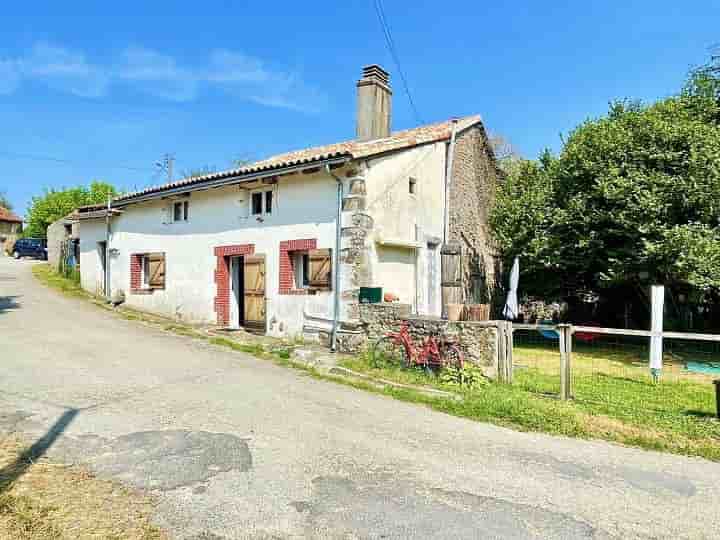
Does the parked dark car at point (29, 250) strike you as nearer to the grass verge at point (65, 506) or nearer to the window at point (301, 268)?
the window at point (301, 268)

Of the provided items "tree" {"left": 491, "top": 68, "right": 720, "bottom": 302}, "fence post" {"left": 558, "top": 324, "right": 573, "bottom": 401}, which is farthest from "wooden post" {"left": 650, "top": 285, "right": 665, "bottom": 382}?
"tree" {"left": 491, "top": 68, "right": 720, "bottom": 302}

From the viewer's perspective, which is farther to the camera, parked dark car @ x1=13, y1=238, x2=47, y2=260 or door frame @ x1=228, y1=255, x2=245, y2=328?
parked dark car @ x1=13, y1=238, x2=47, y2=260

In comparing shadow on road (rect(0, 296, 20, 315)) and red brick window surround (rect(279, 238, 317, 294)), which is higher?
red brick window surround (rect(279, 238, 317, 294))

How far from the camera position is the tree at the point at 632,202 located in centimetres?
1122

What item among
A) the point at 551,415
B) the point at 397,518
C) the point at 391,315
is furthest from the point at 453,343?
the point at 397,518

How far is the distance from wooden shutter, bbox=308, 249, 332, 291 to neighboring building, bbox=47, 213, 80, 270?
1273 cm

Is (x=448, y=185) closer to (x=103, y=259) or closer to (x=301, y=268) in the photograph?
(x=301, y=268)

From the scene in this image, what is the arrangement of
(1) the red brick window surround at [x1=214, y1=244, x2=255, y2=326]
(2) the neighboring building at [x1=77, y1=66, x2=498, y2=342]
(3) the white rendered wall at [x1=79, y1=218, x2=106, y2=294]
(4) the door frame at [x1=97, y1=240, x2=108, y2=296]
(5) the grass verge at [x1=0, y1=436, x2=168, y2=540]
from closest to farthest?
(5) the grass verge at [x1=0, y1=436, x2=168, y2=540]
(2) the neighboring building at [x1=77, y1=66, x2=498, y2=342]
(1) the red brick window surround at [x1=214, y1=244, x2=255, y2=326]
(4) the door frame at [x1=97, y1=240, x2=108, y2=296]
(3) the white rendered wall at [x1=79, y1=218, x2=106, y2=294]

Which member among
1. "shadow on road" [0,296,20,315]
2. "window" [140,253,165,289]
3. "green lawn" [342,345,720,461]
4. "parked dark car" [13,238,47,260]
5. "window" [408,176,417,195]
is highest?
"window" [408,176,417,195]

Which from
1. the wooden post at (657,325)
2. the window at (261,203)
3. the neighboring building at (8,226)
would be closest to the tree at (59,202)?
the neighboring building at (8,226)

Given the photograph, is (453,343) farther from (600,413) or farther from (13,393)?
(13,393)

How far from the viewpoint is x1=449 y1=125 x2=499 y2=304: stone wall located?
47.4 feet

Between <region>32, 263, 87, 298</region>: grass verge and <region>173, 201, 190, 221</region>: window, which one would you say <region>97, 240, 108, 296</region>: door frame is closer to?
<region>32, 263, 87, 298</region>: grass verge

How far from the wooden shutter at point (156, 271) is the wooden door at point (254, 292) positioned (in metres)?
Result: 3.52
